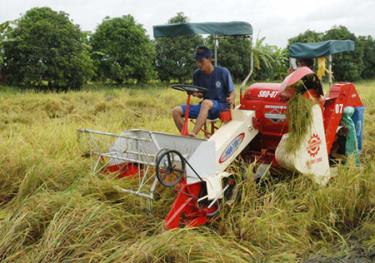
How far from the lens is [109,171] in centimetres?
476

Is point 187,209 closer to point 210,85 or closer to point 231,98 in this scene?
point 231,98

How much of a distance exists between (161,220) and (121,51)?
17.6 meters

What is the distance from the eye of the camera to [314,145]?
15.4ft

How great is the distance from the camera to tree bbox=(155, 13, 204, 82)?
22891mm

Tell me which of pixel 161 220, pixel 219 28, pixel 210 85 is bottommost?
pixel 161 220

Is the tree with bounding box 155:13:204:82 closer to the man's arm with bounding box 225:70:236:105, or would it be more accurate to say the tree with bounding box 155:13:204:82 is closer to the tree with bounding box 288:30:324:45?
the tree with bounding box 288:30:324:45

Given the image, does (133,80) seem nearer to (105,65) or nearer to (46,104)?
(105,65)

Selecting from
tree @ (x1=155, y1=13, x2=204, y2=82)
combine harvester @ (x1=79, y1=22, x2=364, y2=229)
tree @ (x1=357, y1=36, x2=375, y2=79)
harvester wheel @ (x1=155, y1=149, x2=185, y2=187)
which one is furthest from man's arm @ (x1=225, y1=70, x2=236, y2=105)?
tree @ (x1=357, y1=36, x2=375, y2=79)

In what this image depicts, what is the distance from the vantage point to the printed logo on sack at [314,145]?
4.65m

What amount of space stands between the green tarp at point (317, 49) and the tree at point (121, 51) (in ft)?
50.8

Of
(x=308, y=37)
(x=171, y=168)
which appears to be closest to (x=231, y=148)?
(x=171, y=168)

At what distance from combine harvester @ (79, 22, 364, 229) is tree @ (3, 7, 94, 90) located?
13.0m

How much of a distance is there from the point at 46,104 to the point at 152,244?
24.6ft

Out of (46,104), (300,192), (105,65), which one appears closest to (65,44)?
(105,65)
